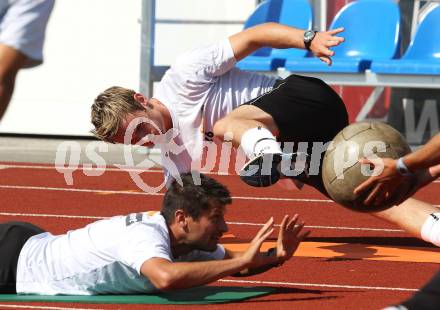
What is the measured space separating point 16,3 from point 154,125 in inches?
67.2

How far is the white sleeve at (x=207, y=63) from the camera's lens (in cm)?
736

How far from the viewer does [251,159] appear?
668 centimetres

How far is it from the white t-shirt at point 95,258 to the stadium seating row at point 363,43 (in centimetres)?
609

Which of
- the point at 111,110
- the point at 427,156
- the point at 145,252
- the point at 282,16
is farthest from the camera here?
the point at 282,16

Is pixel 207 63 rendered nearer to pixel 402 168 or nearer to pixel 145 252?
pixel 145 252

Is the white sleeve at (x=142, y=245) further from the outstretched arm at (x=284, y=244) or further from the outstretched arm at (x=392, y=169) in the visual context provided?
the outstretched arm at (x=392, y=169)

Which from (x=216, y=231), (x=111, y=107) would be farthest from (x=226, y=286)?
(x=111, y=107)

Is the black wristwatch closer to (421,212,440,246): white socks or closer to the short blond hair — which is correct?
the short blond hair

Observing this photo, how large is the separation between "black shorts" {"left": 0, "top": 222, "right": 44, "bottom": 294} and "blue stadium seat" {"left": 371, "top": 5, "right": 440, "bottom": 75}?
6.41 meters

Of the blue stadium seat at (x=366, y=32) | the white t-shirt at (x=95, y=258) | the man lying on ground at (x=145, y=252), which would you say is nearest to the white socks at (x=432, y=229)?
→ the man lying on ground at (x=145, y=252)

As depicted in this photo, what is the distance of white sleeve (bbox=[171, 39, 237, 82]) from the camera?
290 inches

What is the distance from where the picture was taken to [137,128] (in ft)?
21.8

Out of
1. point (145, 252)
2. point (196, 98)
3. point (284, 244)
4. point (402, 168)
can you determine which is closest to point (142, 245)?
point (145, 252)

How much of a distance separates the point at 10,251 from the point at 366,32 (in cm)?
744
